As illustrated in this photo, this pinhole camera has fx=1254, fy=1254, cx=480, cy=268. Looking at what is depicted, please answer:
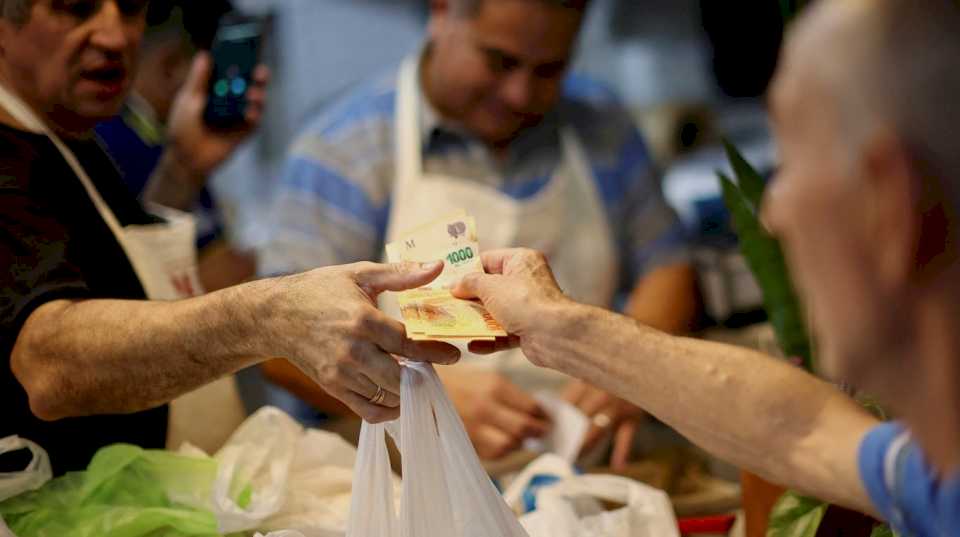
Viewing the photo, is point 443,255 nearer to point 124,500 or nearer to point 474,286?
point 474,286

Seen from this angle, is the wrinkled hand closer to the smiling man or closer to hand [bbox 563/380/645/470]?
the smiling man

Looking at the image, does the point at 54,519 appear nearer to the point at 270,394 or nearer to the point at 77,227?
the point at 77,227

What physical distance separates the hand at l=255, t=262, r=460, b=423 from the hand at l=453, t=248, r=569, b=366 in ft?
0.13

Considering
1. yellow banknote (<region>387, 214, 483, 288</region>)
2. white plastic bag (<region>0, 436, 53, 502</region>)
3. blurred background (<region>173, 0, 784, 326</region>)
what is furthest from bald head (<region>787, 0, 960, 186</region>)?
blurred background (<region>173, 0, 784, 326</region>)

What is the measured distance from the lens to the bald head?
2.54ft

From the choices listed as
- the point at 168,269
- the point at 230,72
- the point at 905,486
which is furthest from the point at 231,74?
the point at 905,486

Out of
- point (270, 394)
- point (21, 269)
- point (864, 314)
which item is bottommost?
point (270, 394)

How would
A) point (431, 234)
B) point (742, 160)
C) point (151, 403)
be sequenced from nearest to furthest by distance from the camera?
point (431, 234) → point (151, 403) → point (742, 160)

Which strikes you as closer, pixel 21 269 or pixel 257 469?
pixel 21 269

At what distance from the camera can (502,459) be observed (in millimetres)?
1979

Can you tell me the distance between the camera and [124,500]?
1.39 meters

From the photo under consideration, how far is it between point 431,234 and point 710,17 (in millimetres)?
2351

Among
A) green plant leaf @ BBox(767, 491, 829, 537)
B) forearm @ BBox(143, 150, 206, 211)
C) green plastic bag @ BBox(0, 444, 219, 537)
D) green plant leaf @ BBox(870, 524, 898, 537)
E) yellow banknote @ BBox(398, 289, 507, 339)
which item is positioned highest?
yellow banknote @ BBox(398, 289, 507, 339)

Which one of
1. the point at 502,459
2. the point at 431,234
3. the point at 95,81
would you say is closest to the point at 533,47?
the point at 502,459
